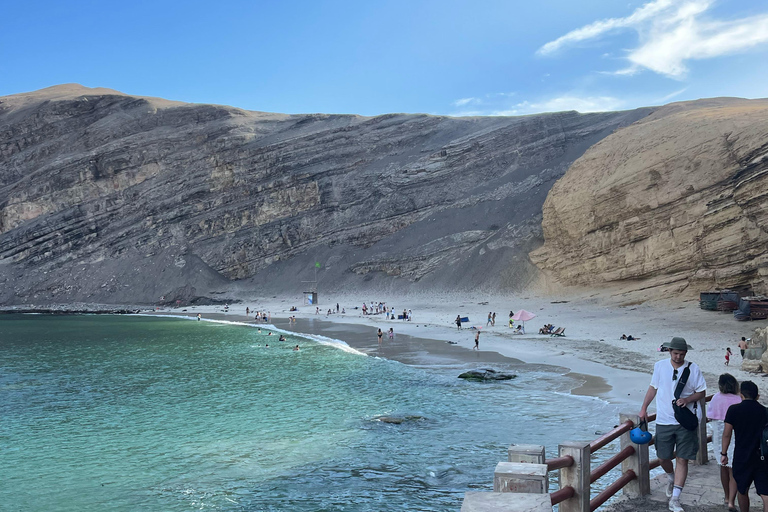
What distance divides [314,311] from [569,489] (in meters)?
57.6

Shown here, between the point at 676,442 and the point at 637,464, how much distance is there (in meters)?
0.50

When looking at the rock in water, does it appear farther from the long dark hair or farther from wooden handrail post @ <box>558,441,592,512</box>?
A: wooden handrail post @ <box>558,441,592,512</box>

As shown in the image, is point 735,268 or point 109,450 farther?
point 735,268

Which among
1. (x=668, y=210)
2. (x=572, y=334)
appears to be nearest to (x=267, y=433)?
(x=572, y=334)

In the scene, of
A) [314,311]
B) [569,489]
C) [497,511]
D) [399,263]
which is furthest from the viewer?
[399,263]

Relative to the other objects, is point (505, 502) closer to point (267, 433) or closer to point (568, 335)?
point (267, 433)

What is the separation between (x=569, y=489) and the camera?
5.21 meters

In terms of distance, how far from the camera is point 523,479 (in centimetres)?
427

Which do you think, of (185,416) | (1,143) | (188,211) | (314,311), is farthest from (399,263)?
(1,143)

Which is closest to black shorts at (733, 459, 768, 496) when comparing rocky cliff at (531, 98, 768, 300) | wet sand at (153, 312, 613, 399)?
wet sand at (153, 312, 613, 399)

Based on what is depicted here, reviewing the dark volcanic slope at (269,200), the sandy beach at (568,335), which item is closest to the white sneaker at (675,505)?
the sandy beach at (568,335)

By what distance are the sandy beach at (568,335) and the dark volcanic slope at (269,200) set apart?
14782mm

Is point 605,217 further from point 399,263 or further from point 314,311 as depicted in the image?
point 314,311

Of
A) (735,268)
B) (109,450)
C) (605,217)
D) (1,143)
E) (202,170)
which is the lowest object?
(109,450)
